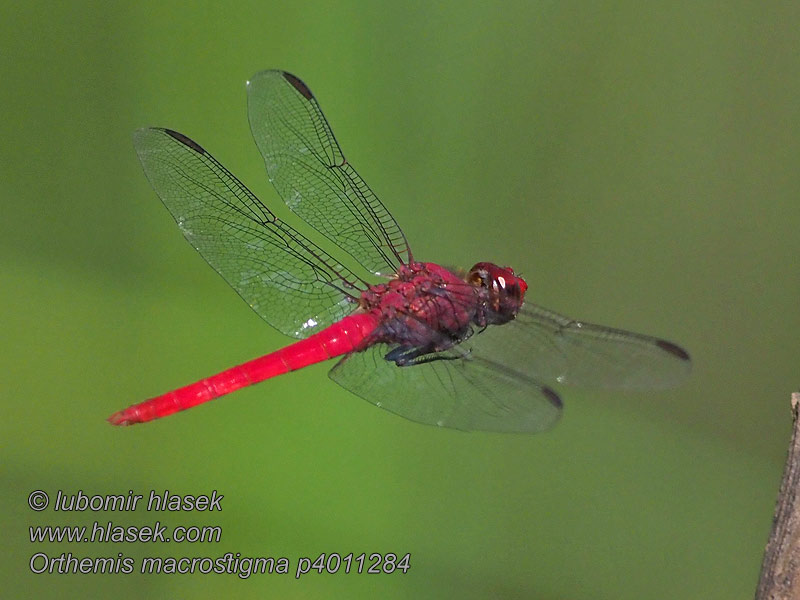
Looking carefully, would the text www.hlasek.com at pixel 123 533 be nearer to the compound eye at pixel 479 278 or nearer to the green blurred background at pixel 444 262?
the green blurred background at pixel 444 262

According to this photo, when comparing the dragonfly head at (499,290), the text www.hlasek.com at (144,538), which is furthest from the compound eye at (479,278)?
the text www.hlasek.com at (144,538)

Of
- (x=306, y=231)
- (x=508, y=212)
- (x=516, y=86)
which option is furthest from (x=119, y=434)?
(x=516, y=86)

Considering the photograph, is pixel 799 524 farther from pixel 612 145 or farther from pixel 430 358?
pixel 612 145

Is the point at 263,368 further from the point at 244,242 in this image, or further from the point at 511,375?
the point at 511,375

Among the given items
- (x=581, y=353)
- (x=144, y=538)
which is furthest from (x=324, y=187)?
(x=144, y=538)

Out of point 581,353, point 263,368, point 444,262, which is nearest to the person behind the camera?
point 263,368

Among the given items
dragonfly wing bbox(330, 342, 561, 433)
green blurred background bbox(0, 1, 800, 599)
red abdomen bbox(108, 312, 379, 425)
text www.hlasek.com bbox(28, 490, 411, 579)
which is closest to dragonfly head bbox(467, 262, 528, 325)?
dragonfly wing bbox(330, 342, 561, 433)

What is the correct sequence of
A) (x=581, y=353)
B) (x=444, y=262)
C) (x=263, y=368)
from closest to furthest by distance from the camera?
(x=263, y=368), (x=581, y=353), (x=444, y=262)

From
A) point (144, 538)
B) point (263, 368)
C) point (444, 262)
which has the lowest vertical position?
point (144, 538)
